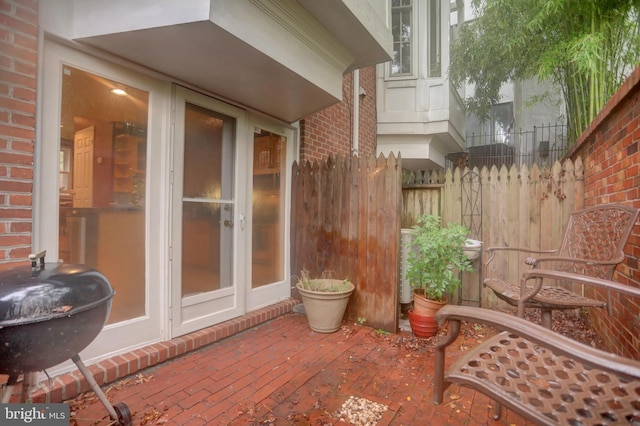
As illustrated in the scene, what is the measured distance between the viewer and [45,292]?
1.22 metres

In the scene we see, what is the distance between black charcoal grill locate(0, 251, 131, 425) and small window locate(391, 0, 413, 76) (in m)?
5.96

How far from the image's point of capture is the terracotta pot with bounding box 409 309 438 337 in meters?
2.93

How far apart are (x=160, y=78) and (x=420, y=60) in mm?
4718

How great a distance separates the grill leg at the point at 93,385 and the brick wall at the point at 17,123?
78cm

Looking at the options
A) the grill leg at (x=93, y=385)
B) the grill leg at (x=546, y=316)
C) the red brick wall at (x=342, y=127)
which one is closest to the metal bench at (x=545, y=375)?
the grill leg at (x=546, y=316)

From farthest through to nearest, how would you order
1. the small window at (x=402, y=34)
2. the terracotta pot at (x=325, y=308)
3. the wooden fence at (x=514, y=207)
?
the small window at (x=402, y=34), the wooden fence at (x=514, y=207), the terracotta pot at (x=325, y=308)

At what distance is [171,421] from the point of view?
1.76m

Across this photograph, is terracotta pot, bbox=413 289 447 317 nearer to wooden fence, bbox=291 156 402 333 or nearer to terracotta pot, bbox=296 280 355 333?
wooden fence, bbox=291 156 402 333

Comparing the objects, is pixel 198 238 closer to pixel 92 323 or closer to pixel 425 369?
pixel 92 323

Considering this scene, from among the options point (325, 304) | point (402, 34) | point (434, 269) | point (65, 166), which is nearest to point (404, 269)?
point (434, 269)

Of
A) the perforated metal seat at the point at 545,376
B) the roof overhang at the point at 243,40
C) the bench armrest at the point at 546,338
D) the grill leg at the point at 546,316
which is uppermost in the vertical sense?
the roof overhang at the point at 243,40

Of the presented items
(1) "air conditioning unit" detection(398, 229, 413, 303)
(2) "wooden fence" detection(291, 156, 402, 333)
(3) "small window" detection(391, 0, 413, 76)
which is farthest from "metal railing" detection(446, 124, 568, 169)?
(2) "wooden fence" detection(291, 156, 402, 333)

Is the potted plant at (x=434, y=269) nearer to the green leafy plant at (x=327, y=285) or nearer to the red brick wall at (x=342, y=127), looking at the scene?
the green leafy plant at (x=327, y=285)

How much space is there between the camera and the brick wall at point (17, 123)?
5.65ft
